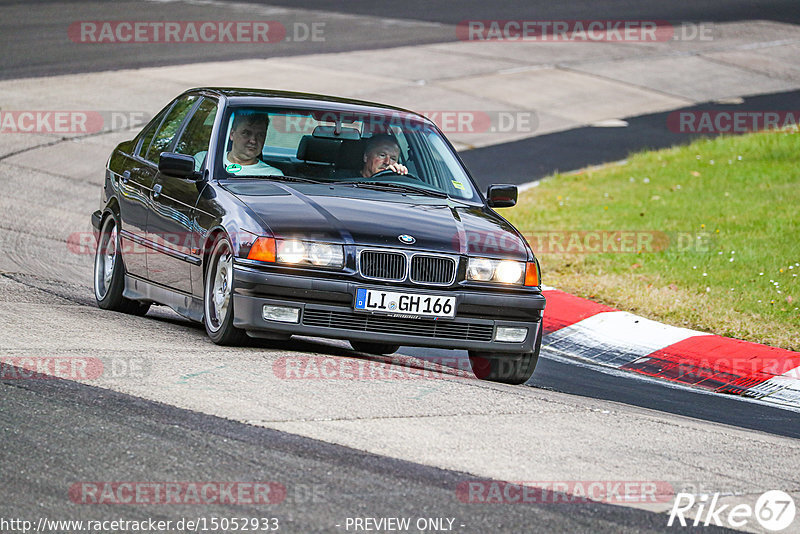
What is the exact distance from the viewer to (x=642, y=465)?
18.3 feet

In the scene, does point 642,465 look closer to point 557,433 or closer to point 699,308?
point 557,433

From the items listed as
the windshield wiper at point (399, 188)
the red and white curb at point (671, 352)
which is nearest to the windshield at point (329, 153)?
the windshield wiper at point (399, 188)

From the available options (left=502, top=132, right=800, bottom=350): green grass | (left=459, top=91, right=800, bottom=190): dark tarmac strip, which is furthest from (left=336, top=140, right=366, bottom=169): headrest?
(left=459, top=91, right=800, bottom=190): dark tarmac strip

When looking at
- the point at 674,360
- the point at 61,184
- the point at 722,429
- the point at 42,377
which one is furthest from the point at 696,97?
the point at 42,377

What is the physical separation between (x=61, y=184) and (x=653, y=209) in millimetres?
6806

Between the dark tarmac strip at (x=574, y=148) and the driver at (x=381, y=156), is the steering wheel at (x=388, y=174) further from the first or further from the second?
the dark tarmac strip at (x=574, y=148)

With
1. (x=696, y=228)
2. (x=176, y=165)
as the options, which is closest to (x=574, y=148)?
(x=696, y=228)

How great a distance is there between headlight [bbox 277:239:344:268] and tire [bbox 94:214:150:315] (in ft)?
7.50

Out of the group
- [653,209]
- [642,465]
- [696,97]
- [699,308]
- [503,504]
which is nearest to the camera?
[503,504]

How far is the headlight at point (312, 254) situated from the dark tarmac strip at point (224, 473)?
152 cm

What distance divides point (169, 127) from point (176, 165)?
4.52 ft

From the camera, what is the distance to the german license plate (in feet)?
23.0

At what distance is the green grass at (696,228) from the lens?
10.3 metres

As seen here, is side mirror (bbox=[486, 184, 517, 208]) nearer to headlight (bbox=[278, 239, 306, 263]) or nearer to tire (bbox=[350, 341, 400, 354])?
tire (bbox=[350, 341, 400, 354])
